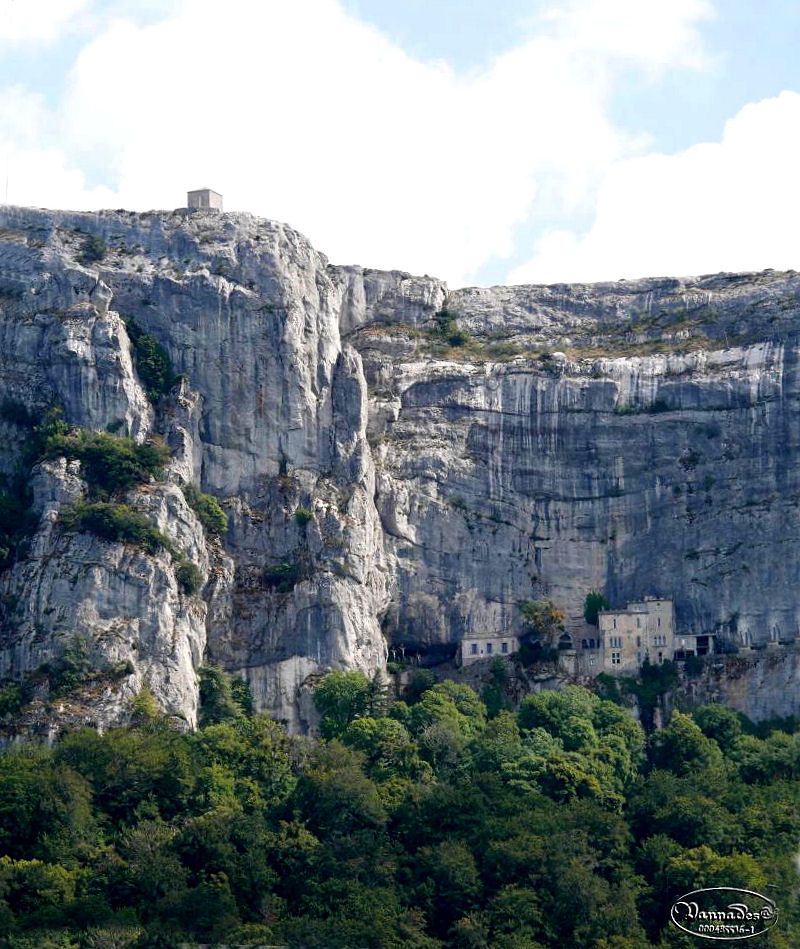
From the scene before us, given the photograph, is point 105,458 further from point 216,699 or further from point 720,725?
point 720,725

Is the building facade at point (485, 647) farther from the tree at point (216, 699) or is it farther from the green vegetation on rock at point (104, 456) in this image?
the green vegetation on rock at point (104, 456)

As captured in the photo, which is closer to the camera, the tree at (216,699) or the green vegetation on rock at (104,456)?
the tree at (216,699)

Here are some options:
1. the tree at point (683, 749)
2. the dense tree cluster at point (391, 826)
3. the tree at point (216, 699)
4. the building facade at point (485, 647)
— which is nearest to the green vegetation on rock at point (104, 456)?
the tree at point (216, 699)

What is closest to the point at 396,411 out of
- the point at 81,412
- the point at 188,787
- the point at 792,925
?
the point at 81,412

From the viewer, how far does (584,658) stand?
11556 centimetres

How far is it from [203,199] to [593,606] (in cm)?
2377

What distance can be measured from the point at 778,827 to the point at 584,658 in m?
15.3

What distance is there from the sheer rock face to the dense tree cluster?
4.86 metres

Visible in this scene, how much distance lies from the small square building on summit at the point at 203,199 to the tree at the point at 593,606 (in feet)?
74.4

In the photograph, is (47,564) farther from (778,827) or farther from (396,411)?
(778,827)

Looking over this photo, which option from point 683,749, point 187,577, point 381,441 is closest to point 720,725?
point 683,749

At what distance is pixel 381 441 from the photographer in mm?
120000

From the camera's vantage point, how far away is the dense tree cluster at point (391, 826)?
3780 inches

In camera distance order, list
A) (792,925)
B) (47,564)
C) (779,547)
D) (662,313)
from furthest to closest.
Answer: (662,313), (779,547), (47,564), (792,925)
